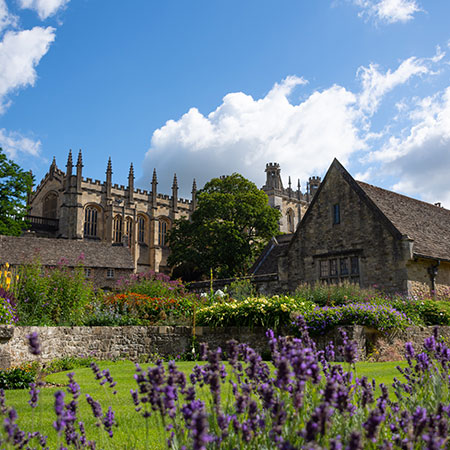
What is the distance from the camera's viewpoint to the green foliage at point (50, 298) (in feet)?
41.2

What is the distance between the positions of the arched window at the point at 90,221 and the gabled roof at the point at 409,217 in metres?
47.4

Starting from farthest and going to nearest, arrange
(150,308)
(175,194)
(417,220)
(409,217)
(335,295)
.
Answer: (175,194) → (417,220) → (409,217) → (335,295) → (150,308)

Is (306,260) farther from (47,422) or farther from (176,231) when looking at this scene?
(176,231)

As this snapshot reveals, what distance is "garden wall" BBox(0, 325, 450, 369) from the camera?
39.3ft

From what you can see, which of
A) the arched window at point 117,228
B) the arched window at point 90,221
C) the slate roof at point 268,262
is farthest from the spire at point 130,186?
the slate roof at point 268,262

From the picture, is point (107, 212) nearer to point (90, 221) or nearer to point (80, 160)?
point (90, 221)

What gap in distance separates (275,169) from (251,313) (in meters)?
67.9

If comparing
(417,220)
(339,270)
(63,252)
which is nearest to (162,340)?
(339,270)

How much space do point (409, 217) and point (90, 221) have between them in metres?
51.0

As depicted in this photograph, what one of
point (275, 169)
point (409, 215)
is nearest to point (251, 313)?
point (409, 215)

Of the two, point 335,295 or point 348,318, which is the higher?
point 335,295

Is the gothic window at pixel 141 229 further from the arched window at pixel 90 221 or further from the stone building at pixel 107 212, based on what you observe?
the arched window at pixel 90 221

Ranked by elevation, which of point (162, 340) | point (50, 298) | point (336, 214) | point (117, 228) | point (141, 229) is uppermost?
point (141, 229)

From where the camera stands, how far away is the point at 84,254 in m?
38.7
